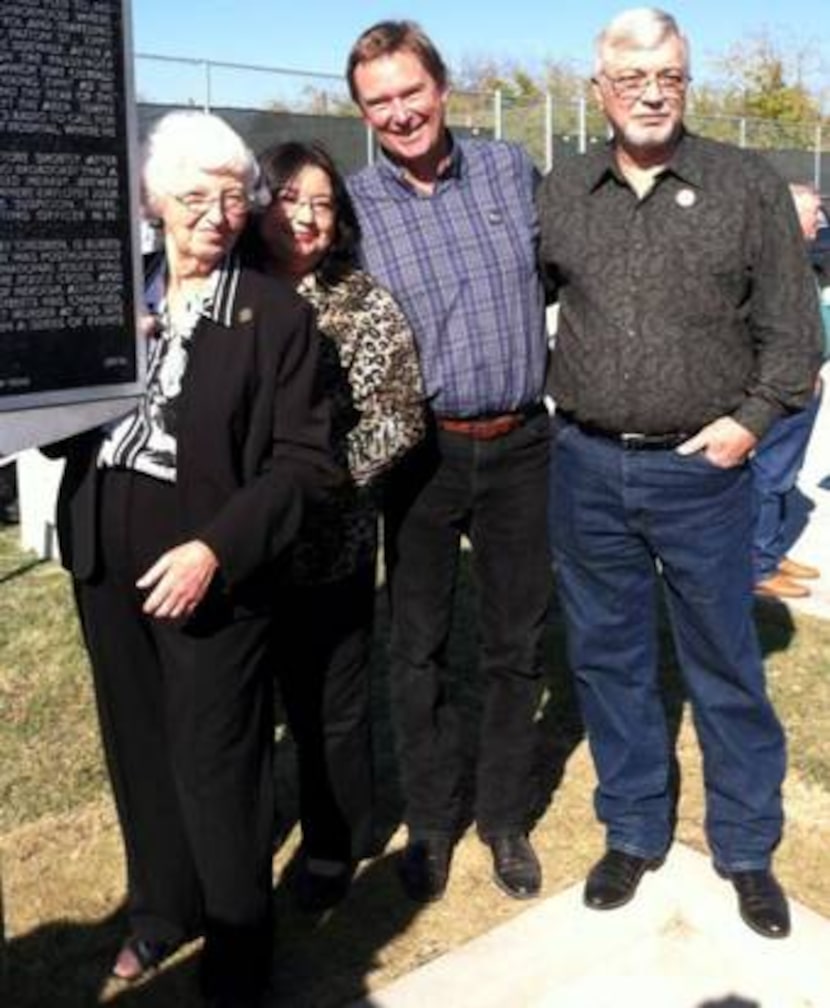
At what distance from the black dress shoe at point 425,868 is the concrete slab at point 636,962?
0.83ft

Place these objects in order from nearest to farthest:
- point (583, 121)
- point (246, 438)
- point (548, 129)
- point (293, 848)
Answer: point (246, 438) → point (293, 848) → point (548, 129) → point (583, 121)

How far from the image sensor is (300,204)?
2.73 meters

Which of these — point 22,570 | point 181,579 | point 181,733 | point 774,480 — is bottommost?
point 22,570

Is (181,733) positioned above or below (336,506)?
below

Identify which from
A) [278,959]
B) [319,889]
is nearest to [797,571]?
[319,889]

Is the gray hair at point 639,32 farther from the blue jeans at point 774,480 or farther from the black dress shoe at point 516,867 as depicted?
the blue jeans at point 774,480

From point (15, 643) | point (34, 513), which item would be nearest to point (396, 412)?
point (15, 643)

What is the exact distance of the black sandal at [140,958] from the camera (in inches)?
116

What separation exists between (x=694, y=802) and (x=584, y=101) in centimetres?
2166

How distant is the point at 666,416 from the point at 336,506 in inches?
30.4

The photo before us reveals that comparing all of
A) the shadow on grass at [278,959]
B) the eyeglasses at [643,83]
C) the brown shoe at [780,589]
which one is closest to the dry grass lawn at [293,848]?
the shadow on grass at [278,959]

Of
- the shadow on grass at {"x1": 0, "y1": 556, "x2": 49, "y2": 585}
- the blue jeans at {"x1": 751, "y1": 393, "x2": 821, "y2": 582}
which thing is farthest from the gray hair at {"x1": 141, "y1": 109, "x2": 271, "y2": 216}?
the shadow on grass at {"x1": 0, "y1": 556, "x2": 49, "y2": 585}

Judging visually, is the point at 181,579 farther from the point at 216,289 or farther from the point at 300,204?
the point at 300,204

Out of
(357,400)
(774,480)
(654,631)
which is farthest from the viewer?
(774,480)
